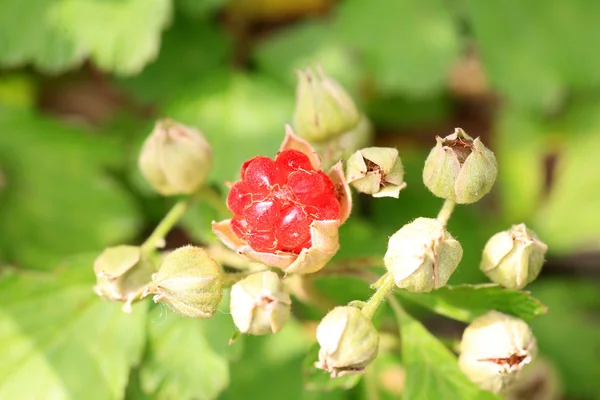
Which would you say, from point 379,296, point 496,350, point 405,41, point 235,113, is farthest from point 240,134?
point 496,350

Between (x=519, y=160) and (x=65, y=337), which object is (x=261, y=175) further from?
(x=519, y=160)

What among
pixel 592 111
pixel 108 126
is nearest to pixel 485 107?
pixel 592 111

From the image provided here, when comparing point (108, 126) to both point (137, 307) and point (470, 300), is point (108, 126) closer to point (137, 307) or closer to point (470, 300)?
point (137, 307)

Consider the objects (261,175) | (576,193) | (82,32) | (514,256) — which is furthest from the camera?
(576,193)

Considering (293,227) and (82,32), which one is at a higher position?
(293,227)

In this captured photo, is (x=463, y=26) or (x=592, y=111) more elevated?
(x=463, y=26)

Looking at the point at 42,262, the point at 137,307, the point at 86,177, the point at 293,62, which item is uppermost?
the point at 293,62

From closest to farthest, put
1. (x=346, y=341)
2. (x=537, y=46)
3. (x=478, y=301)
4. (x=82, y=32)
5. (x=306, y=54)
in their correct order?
1. (x=346, y=341)
2. (x=478, y=301)
3. (x=82, y=32)
4. (x=306, y=54)
5. (x=537, y=46)
